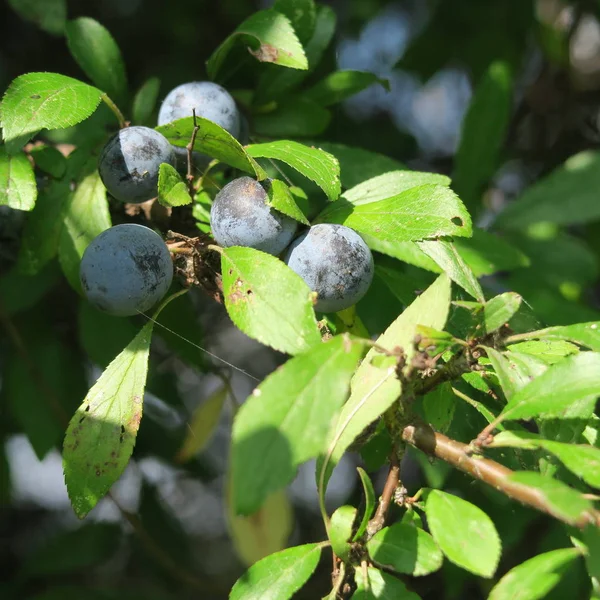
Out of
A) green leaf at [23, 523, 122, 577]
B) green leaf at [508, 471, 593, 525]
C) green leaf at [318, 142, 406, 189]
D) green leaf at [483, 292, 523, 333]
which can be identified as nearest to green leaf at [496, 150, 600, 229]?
green leaf at [318, 142, 406, 189]

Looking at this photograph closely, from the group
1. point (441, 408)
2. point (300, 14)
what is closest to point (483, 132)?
point (300, 14)

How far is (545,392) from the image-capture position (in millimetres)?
737

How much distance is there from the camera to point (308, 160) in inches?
33.5

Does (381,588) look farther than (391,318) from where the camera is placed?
No

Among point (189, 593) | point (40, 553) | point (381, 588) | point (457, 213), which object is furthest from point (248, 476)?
point (189, 593)

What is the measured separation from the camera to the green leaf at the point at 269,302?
72 centimetres

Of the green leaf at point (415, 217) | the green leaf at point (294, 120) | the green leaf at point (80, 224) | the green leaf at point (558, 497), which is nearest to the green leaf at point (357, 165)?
the green leaf at point (294, 120)

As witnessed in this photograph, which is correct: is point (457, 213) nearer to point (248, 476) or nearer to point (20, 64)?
point (248, 476)

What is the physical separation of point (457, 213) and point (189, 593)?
65.5 inches

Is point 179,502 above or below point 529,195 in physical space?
below

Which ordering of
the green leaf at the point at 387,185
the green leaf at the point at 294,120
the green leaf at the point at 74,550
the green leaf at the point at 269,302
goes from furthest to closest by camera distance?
the green leaf at the point at 74,550 < the green leaf at the point at 294,120 < the green leaf at the point at 387,185 < the green leaf at the point at 269,302

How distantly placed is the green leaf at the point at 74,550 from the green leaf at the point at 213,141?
49.4 inches

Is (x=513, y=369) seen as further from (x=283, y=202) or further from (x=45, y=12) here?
(x=45, y=12)

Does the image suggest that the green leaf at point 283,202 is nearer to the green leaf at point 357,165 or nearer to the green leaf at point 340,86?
the green leaf at point 357,165
